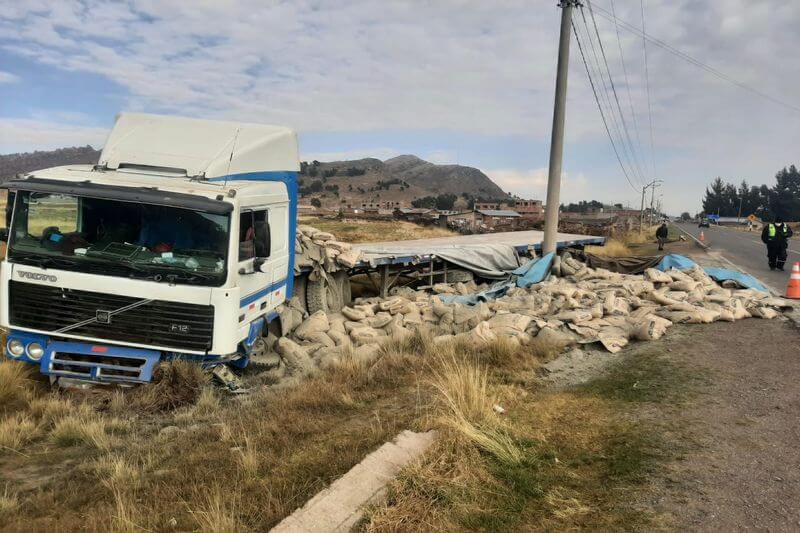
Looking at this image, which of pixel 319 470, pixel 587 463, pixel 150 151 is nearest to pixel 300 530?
pixel 319 470

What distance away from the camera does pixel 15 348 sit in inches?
246

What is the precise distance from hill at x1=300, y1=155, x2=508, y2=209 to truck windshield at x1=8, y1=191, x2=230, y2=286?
9579 centimetres

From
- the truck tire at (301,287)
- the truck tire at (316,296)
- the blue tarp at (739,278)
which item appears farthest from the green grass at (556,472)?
the blue tarp at (739,278)

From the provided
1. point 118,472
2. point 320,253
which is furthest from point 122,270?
point 320,253

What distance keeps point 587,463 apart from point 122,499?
327cm

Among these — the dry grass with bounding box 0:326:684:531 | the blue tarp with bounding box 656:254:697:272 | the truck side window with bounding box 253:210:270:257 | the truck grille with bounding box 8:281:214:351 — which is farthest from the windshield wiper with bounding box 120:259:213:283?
the blue tarp with bounding box 656:254:697:272

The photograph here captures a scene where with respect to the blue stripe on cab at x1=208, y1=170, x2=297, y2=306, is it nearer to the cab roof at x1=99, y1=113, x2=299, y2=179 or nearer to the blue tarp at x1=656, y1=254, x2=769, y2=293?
the cab roof at x1=99, y1=113, x2=299, y2=179

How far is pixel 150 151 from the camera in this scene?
7285mm

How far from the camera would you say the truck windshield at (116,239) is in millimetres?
6043

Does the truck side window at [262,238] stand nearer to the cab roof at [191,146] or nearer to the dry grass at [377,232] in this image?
the cab roof at [191,146]

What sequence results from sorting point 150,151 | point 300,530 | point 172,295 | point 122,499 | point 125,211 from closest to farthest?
point 300,530
point 122,499
point 172,295
point 125,211
point 150,151

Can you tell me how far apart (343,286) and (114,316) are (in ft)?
20.0

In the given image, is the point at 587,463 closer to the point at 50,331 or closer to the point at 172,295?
the point at 172,295

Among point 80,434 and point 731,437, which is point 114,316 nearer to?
point 80,434
